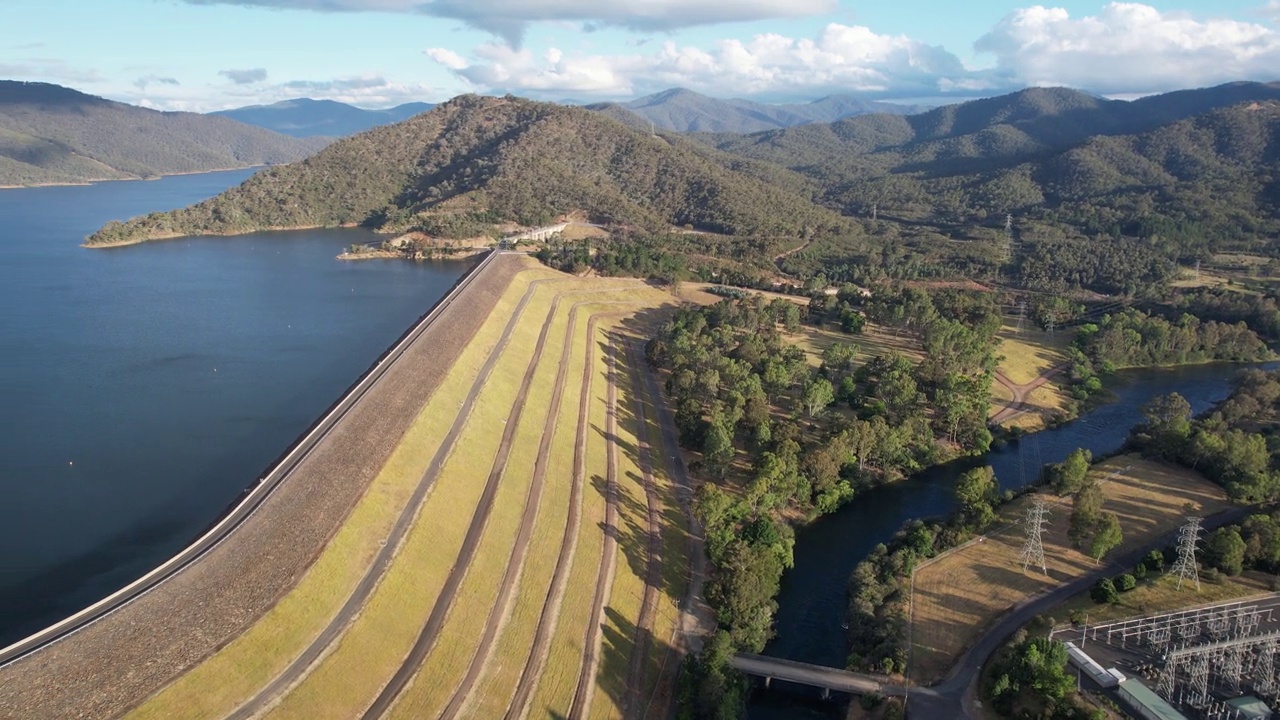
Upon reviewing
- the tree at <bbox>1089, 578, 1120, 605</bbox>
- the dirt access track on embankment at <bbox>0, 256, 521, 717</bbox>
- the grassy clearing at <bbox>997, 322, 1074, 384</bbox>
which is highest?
the dirt access track on embankment at <bbox>0, 256, 521, 717</bbox>

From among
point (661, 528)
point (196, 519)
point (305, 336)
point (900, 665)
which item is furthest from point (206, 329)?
point (900, 665)

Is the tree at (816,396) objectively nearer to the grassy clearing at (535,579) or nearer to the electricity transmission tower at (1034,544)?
the grassy clearing at (535,579)

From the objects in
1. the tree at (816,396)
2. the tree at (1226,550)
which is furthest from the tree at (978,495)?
the tree at (816,396)

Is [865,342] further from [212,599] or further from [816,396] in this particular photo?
[212,599]

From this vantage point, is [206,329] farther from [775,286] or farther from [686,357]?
[775,286]

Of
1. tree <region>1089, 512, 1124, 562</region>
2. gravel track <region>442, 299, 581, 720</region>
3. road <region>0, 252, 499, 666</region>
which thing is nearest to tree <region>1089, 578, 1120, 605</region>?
tree <region>1089, 512, 1124, 562</region>

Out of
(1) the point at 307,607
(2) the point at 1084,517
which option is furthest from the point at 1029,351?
(1) the point at 307,607

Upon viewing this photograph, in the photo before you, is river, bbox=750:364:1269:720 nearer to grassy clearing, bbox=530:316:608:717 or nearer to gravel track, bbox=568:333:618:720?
gravel track, bbox=568:333:618:720
